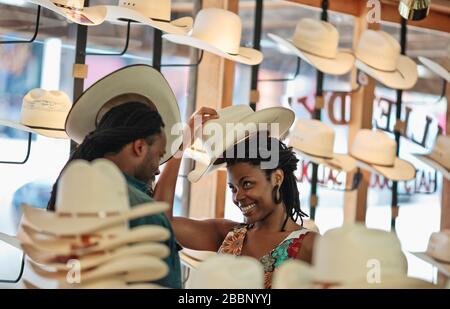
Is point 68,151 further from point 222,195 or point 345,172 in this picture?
point 345,172

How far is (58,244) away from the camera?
154cm

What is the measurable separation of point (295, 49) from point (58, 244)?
286 cm

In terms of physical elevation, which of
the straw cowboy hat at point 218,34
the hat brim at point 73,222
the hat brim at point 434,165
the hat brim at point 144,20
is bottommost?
the hat brim at point 434,165

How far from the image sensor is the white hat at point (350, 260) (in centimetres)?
150

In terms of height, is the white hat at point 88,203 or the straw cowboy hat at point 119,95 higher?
the white hat at point 88,203

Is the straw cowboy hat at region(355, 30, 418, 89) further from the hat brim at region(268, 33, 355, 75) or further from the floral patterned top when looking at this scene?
the floral patterned top

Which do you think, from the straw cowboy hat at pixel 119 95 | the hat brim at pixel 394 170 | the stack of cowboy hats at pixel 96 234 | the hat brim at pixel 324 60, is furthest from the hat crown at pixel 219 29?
the stack of cowboy hats at pixel 96 234

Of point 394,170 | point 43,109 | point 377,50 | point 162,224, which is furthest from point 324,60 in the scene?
point 162,224

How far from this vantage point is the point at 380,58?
456 centimetres

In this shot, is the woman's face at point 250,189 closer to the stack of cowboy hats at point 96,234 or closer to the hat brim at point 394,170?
the stack of cowboy hats at point 96,234

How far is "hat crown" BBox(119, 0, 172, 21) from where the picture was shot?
137 inches

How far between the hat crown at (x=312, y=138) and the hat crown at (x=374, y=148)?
0.75 ft

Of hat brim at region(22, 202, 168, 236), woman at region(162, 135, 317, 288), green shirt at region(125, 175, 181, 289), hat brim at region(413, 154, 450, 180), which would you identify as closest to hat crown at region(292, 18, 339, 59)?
hat brim at region(413, 154, 450, 180)

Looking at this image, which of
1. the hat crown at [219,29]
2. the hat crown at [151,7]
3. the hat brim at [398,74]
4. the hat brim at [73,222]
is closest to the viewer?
the hat brim at [73,222]
